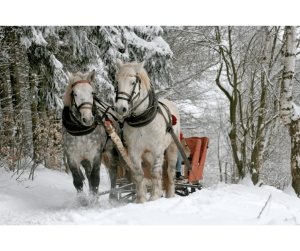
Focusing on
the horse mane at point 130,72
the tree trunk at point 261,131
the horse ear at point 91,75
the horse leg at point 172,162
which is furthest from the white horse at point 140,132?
the tree trunk at point 261,131

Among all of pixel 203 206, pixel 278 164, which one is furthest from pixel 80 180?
pixel 278 164

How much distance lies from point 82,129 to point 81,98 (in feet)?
1.50

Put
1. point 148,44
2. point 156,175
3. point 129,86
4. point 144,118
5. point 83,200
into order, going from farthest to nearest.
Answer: point 148,44 → point 156,175 → point 83,200 → point 144,118 → point 129,86

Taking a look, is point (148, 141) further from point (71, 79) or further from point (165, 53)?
point (165, 53)

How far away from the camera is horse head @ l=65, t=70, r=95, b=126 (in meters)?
3.31

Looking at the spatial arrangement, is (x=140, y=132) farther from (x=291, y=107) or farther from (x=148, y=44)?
(x=148, y=44)

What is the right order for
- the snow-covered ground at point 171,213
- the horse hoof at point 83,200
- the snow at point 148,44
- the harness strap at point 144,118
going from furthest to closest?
the snow at point 148,44 < the horse hoof at point 83,200 < the harness strap at point 144,118 < the snow-covered ground at point 171,213

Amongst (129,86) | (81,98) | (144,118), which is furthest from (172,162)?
(81,98)

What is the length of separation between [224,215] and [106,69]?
532 centimetres

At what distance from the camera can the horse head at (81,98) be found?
3.31m

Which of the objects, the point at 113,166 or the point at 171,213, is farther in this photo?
the point at 113,166

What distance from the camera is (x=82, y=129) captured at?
11.8ft

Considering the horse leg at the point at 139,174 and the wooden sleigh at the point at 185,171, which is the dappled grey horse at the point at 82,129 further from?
the wooden sleigh at the point at 185,171

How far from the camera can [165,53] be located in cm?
651
